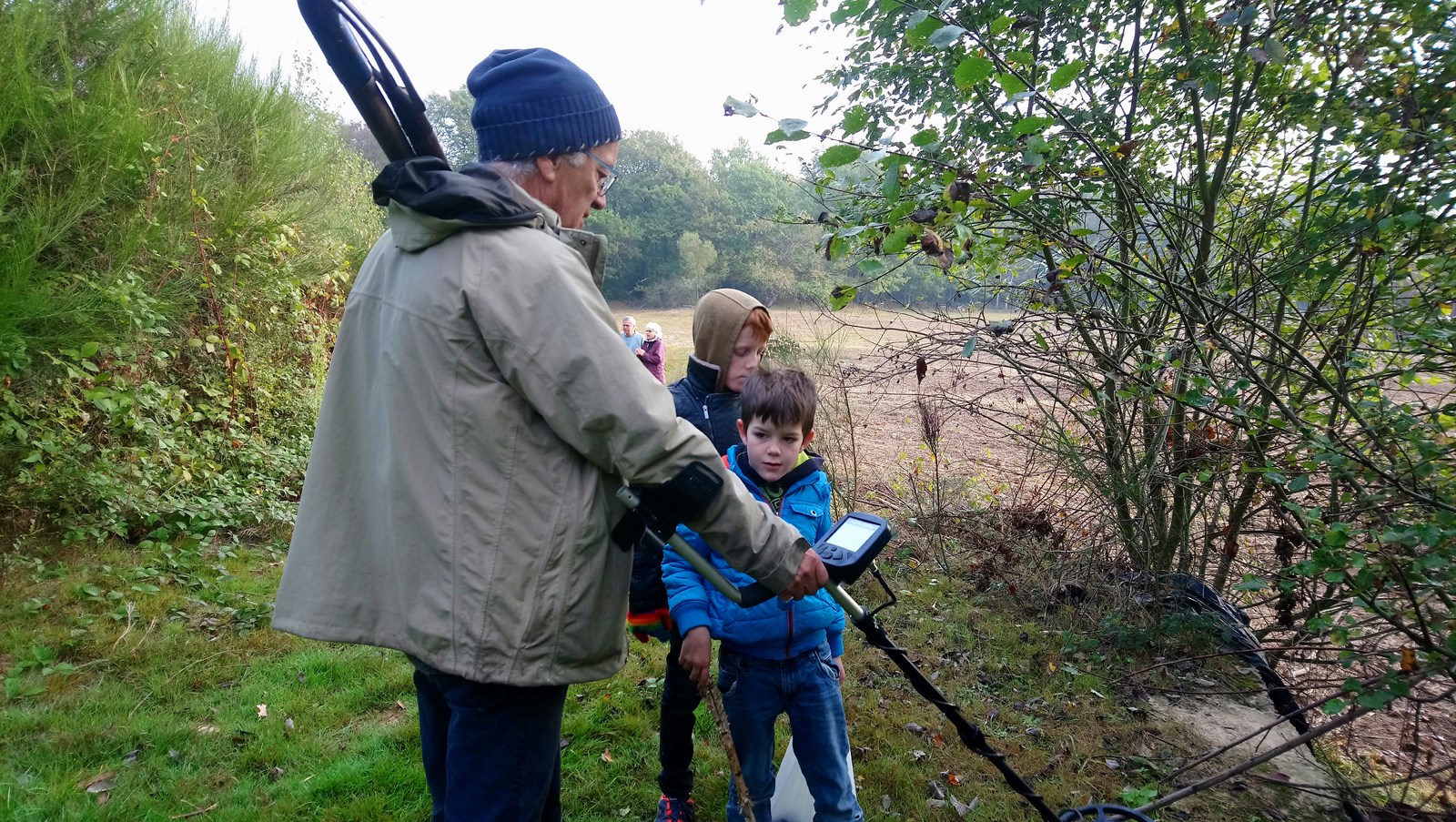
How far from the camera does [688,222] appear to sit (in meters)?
25.2

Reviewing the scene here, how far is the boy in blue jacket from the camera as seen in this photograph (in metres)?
2.34

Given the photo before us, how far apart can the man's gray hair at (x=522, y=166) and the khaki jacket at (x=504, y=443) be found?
0.78 ft

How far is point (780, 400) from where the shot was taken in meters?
2.40

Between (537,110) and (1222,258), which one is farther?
(1222,258)

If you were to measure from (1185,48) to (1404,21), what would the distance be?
2.90ft

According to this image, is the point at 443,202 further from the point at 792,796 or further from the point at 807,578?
the point at 792,796

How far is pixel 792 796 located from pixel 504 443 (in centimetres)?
183

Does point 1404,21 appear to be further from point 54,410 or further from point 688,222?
point 688,222

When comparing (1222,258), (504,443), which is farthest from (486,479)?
(1222,258)

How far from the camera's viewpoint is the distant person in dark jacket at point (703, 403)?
107 inches

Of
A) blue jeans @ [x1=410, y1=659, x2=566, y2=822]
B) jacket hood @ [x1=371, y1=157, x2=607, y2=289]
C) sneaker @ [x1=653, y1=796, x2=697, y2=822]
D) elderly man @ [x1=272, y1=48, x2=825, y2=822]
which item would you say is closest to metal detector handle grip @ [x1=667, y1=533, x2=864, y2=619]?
elderly man @ [x1=272, y1=48, x2=825, y2=822]

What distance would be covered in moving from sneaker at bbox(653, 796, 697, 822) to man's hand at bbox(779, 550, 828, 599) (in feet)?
4.77

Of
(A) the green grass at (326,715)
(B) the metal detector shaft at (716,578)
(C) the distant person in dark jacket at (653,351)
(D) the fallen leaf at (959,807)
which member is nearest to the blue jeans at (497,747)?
(B) the metal detector shaft at (716,578)

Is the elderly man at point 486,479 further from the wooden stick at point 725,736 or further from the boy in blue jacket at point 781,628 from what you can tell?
the boy in blue jacket at point 781,628
